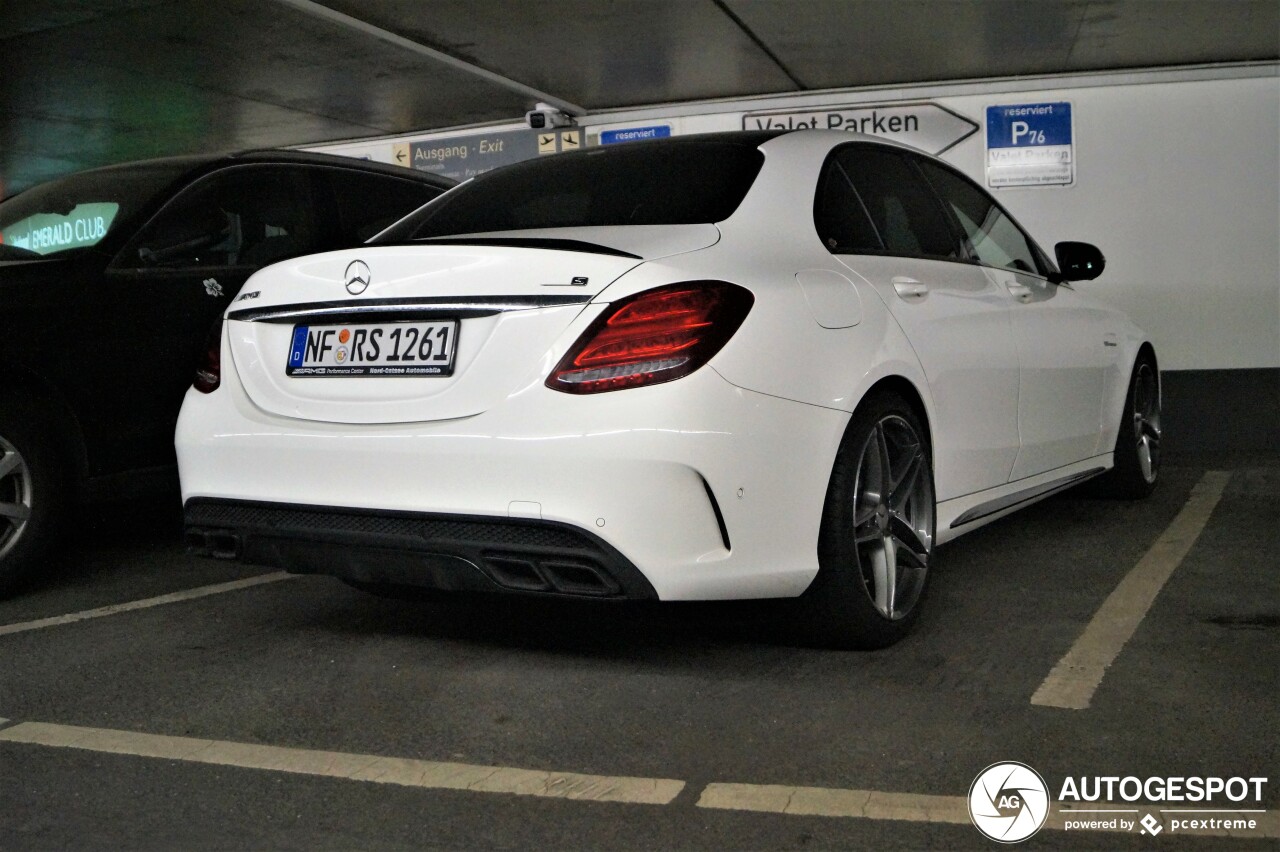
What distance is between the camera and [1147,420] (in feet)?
22.4

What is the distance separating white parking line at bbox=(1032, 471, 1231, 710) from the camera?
3.42 m

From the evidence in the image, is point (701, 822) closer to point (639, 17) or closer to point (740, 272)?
point (740, 272)

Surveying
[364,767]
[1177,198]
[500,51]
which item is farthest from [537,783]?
[1177,198]

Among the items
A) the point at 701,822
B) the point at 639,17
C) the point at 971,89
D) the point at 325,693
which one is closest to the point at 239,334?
the point at 325,693

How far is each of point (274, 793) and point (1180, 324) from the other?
979 centimetres

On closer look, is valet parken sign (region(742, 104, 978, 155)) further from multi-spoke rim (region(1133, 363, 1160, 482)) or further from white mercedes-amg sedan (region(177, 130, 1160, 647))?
white mercedes-amg sedan (region(177, 130, 1160, 647))

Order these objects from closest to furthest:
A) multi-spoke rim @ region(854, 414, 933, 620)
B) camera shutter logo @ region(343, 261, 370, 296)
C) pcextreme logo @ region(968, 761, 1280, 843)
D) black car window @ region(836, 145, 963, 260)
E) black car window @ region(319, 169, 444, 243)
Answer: pcextreme logo @ region(968, 761, 1280, 843), camera shutter logo @ region(343, 261, 370, 296), multi-spoke rim @ region(854, 414, 933, 620), black car window @ region(836, 145, 963, 260), black car window @ region(319, 169, 444, 243)

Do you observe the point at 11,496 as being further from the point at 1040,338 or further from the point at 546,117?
the point at 546,117

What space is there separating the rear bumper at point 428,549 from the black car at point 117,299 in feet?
5.00

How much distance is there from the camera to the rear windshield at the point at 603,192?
3797 millimetres

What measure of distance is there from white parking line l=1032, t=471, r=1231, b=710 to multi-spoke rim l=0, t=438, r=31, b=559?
3.48 m

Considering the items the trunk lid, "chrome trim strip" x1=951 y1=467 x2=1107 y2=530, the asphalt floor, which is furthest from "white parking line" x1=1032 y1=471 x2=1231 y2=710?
the trunk lid

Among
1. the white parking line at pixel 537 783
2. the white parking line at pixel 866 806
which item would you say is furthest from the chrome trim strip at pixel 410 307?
the white parking line at pixel 866 806

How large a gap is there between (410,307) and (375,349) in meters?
0.14
